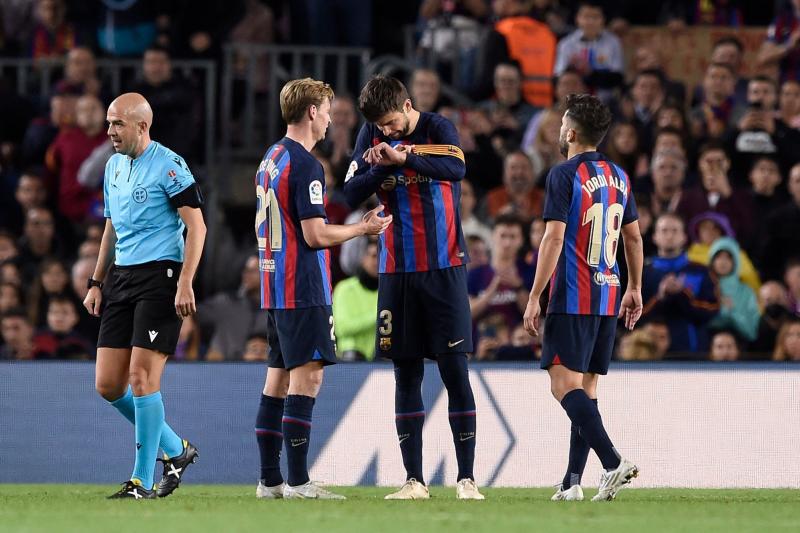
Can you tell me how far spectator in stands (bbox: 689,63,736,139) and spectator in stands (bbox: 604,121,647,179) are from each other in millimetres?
816

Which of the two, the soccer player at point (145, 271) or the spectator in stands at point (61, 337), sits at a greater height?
the soccer player at point (145, 271)

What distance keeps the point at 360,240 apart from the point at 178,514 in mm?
5463

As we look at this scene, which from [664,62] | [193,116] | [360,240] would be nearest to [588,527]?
[360,240]

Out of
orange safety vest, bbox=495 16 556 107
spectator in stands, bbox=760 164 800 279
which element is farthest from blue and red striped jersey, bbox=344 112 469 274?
orange safety vest, bbox=495 16 556 107

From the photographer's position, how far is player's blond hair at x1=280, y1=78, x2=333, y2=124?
7.93 m

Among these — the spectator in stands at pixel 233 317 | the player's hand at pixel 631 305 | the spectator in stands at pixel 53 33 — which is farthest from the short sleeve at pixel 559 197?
the spectator in stands at pixel 53 33

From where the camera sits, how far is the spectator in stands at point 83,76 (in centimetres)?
1415

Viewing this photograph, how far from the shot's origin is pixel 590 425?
7.64 meters

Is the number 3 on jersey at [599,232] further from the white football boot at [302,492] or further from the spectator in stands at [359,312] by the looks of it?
the spectator in stands at [359,312]

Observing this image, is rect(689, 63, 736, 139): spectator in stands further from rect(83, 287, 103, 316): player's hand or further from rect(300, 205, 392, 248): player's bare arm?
rect(83, 287, 103, 316): player's hand

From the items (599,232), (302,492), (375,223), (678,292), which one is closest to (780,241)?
(678,292)

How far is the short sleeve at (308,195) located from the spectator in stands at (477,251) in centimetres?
426

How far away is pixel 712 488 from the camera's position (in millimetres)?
9484

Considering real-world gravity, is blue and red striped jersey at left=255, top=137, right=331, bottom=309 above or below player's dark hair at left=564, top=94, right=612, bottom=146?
below
